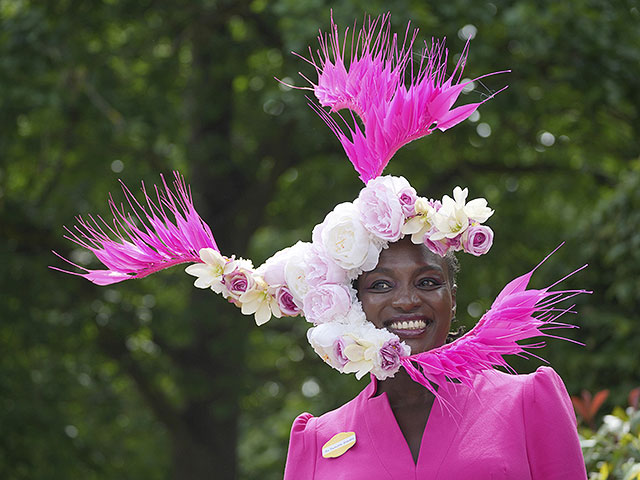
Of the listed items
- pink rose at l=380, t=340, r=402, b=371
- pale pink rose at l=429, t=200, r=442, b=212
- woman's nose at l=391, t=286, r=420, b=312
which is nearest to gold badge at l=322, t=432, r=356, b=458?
pink rose at l=380, t=340, r=402, b=371

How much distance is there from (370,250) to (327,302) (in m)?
0.19

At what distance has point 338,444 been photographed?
2932 mm

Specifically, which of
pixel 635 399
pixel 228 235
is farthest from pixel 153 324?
pixel 635 399

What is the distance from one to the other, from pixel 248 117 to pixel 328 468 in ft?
22.0

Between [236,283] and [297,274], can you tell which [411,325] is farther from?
[236,283]

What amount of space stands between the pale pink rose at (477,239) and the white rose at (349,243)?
0.24 meters

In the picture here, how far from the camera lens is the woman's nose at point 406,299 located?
2797 millimetres

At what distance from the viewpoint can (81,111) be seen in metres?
7.88

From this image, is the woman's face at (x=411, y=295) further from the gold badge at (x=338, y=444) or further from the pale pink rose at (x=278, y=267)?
the gold badge at (x=338, y=444)

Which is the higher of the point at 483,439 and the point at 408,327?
the point at 408,327

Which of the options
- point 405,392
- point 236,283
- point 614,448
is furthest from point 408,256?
point 614,448

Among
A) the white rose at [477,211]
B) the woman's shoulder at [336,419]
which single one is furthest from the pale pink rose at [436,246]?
the woman's shoulder at [336,419]

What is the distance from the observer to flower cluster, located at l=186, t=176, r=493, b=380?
2762mm

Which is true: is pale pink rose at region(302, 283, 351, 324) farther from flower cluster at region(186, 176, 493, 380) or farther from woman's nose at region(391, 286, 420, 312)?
woman's nose at region(391, 286, 420, 312)
